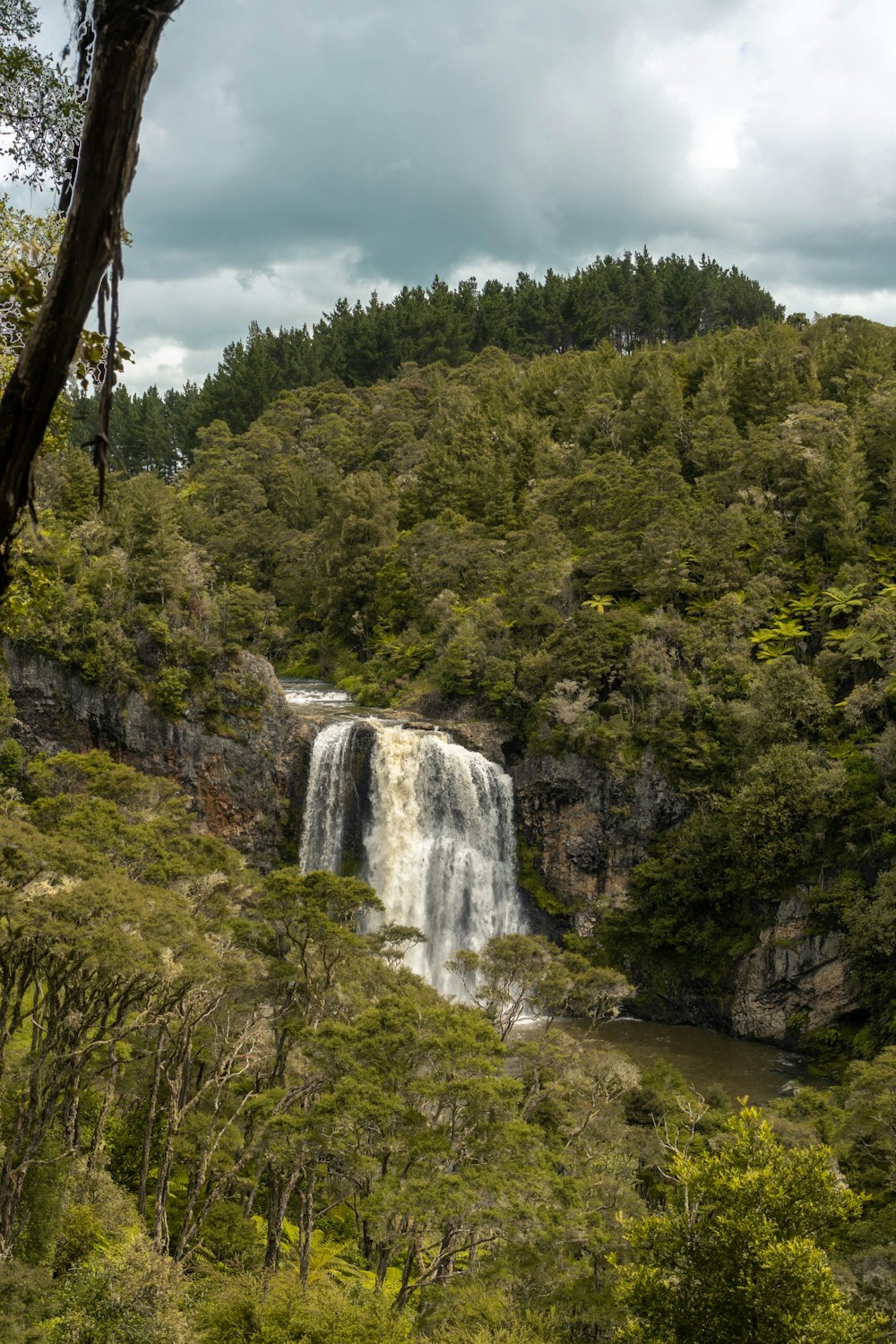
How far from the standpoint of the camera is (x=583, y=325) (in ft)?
353

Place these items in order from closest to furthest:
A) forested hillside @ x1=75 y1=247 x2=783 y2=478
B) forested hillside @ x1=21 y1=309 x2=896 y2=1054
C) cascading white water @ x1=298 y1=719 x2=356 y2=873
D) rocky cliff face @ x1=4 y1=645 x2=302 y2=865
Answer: forested hillside @ x1=21 y1=309 x2=896 y2=1054 → rocky cliff face @ x1=4 y1=645 x2=302 y2=865 → cascading white water @ x1=298 y1=719 x2=356 y2=873 → forested hillside @ x1=75 y1=247 x2=783 y2=478

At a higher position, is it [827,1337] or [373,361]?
[373,361]

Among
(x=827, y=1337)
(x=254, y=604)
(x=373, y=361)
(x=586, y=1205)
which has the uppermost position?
(x=373, y=361)

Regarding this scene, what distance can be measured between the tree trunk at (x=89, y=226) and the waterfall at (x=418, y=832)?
133 ft

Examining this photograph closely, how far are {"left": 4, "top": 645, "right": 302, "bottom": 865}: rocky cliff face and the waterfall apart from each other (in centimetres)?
160

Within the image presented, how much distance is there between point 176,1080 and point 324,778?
2274 cm

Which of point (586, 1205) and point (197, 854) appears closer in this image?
point (586, 1205)

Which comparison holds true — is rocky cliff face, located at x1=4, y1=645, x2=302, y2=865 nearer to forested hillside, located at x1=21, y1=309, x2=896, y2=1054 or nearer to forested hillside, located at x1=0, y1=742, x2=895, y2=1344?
forested hillside, located at x1=21, y1=309, x2=896, y2=1054

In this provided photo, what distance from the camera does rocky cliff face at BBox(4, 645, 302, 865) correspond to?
136ft

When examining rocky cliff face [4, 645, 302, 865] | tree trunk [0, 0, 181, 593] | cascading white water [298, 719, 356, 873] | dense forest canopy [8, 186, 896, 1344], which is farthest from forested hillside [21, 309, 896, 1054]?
tree trunk [0, 0, 181, 593]

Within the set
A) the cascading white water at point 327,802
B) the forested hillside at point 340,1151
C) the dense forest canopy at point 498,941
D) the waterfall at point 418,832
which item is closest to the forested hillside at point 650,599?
the dense forest canopy at point 498,941

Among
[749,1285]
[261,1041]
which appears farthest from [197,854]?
[749,1285]

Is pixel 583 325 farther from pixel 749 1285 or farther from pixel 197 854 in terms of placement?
pixel 749 1285

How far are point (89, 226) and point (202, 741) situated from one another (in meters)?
41.1
